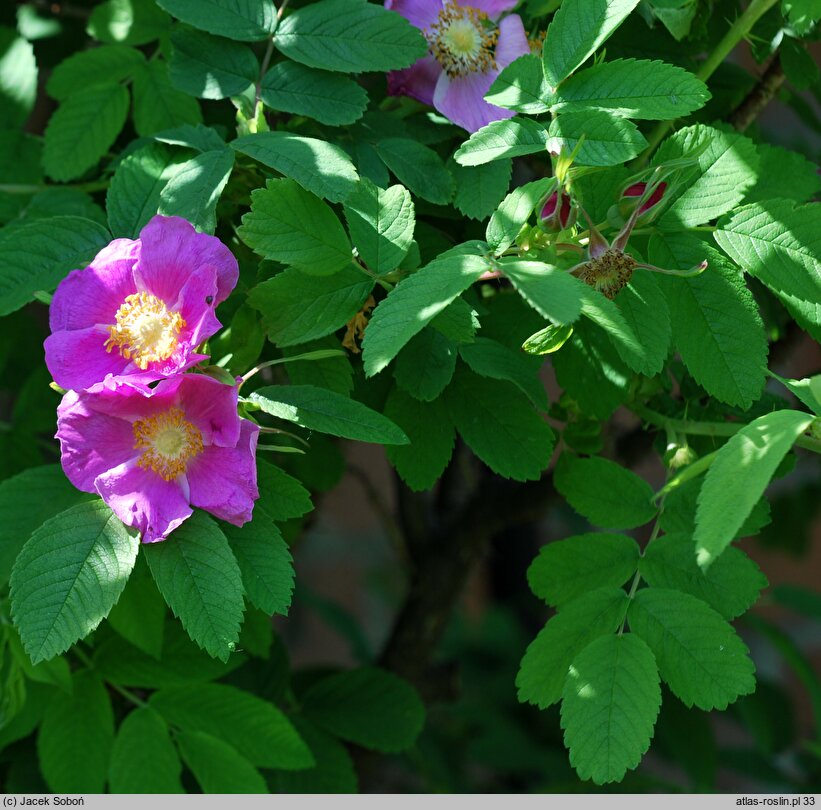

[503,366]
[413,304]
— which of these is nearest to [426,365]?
[503,366]

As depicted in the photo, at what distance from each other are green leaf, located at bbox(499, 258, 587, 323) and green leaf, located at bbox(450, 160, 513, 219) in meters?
0.13

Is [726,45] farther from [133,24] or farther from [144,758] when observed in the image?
[144,758]

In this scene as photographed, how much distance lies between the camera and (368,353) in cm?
56

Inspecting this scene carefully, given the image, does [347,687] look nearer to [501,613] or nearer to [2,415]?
[2,415]

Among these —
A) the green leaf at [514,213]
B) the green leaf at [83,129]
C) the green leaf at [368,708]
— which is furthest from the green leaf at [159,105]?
the green leaf at [368,708]

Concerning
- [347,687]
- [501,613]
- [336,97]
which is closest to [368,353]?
[336,97]

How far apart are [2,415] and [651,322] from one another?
1143 millimetres

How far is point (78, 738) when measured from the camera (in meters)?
0.89

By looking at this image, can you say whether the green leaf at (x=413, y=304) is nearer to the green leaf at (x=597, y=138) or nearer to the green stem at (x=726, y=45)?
the green leaf at (x=597, y=138)

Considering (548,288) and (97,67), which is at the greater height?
(548,288)

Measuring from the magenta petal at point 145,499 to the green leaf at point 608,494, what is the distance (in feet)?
1.00

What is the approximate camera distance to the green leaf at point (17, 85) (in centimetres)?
95

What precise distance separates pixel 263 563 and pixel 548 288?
247mm

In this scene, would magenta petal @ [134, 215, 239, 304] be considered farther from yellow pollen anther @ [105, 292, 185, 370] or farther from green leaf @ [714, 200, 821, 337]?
green leaf @ [714, 200, 821, 337]
